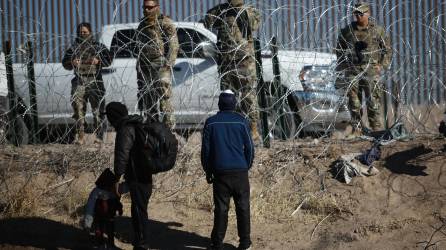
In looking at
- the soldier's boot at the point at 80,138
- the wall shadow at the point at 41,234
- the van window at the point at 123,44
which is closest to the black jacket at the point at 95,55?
the van window at the point at 123,44

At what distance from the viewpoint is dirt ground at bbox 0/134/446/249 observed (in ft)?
24.5

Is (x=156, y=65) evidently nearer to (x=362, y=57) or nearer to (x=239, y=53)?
(x=239, y=53)

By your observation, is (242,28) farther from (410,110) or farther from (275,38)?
(410,110)

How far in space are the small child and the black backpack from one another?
0.43 meters

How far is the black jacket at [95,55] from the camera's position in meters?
9.10

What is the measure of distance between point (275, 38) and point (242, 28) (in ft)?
→ 1.43

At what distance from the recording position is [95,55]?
906cm

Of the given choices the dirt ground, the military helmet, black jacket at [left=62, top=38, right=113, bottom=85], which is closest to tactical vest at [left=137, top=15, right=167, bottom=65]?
black jacket at [left=62, top=38, right=113, bottom=85]

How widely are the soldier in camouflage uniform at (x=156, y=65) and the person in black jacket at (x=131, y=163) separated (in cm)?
179

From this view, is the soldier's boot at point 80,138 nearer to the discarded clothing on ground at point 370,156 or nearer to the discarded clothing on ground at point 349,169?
the discarded clothing on ground at point 349,169

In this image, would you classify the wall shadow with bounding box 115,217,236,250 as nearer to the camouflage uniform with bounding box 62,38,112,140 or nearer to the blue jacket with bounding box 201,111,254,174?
the blue jacket with bounding box 201,111,254,174

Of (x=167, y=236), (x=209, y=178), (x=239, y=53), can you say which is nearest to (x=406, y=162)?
(x=239, y=53)

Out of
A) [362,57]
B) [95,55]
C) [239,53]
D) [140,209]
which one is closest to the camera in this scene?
[140,209]

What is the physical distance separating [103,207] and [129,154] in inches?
23.1
